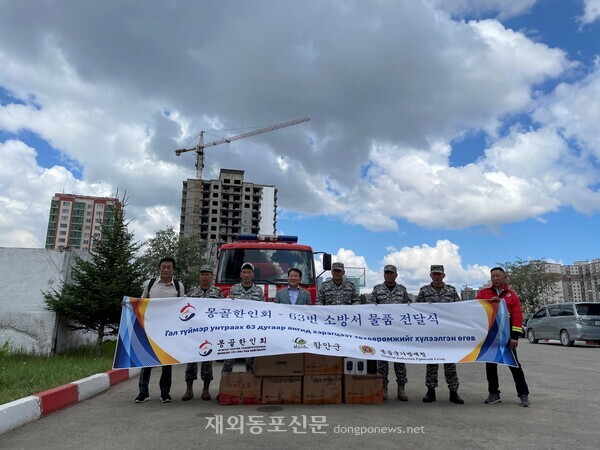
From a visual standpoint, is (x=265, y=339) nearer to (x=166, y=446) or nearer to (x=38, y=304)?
(x=166, y=446)

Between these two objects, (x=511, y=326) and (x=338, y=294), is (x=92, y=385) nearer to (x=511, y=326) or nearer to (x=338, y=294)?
(x=338, y=294)

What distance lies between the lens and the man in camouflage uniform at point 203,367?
20.4 feet

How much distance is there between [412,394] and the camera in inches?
269

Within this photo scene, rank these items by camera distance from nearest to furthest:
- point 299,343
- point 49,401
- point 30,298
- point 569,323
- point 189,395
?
point 49,401, point 299,343, point 189,395, point 30,298, point 569,323

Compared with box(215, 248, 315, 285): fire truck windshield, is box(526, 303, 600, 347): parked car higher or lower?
lower

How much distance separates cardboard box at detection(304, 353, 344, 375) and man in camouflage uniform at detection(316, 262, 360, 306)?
1036 mm

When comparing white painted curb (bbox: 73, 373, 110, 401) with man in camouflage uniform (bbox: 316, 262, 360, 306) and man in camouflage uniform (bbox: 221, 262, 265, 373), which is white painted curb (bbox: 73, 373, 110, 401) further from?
man in camouflage uniform (bbox: 316, 262, 360, 306)

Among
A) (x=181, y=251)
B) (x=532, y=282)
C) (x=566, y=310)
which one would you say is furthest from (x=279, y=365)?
(x=532, y=282)

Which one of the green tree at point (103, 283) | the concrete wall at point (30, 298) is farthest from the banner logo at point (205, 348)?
the concrete wall at point (30, 298)

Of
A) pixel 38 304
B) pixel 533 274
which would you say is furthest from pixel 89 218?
pixel 38 304

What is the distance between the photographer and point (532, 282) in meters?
52.4

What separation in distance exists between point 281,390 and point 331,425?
1165 millimetres

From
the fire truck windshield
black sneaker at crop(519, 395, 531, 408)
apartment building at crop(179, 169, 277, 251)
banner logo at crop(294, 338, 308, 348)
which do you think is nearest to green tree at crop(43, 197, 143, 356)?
the fire truck windshield

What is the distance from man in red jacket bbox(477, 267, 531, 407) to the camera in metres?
6.04
